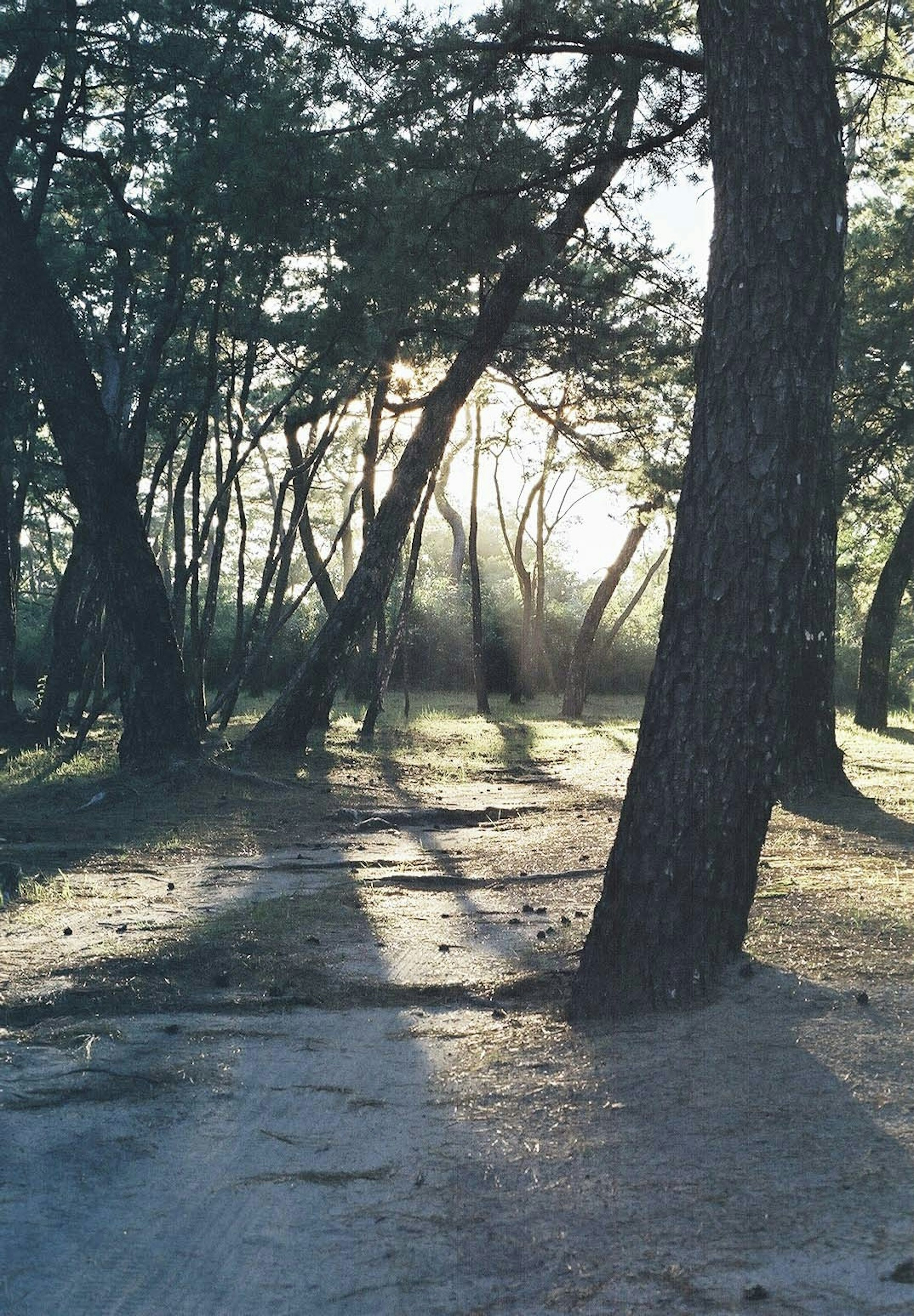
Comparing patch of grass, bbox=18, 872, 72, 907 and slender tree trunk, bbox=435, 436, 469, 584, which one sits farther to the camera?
slender tree trunk, bbox=435, 436, 469, 584

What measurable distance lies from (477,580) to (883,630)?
719cm

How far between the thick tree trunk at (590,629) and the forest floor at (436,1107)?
15.2m

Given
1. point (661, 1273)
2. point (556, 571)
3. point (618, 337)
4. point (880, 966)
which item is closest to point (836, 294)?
point (880, 966)

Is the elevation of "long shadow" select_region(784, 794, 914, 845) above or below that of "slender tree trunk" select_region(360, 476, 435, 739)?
below

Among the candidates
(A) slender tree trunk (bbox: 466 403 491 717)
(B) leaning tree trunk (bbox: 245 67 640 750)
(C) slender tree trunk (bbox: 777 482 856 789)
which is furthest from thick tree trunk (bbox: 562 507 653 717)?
(C) slender tree trunk (bbox: 777 482 856 789)

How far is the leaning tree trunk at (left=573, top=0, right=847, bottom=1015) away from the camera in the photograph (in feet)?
13.7

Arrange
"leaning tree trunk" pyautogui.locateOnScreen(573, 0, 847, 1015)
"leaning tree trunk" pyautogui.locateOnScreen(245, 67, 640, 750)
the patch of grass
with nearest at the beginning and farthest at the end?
"leaning tree trunk" pyautogui.locateOnScreen(573, 0, 847, 1015) < the patch of grass < "leaning tree trunk" pyautogui.locateOnScreen(245, 67, 640, 750)

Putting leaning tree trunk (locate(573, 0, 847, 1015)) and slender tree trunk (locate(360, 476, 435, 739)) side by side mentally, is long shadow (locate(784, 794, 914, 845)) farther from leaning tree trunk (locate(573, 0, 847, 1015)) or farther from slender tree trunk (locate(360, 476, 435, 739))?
slender tree trunk (locate(360, 476, 435, 739))

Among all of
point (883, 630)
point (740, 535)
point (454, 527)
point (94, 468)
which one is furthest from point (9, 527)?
point (454, 527)

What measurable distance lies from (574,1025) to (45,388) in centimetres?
851

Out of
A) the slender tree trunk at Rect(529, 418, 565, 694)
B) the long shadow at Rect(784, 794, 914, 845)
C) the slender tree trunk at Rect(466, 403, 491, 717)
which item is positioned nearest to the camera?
the long shadow at Rect(784, 794, 914, 845)

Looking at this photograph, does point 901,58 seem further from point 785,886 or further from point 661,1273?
point 661,1273

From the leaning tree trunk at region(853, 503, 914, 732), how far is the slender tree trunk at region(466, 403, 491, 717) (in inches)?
255

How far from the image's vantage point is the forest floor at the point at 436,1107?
2.62 meters
